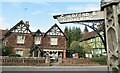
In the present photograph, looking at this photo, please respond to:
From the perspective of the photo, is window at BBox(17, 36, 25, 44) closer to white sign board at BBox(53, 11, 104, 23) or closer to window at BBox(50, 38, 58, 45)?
window at BBox(50, 38, 58, 45)

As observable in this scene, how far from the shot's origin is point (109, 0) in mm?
3135

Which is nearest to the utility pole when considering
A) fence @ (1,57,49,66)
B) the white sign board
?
the white sign board

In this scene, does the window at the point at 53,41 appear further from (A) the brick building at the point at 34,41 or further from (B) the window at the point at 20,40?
(B) the window at the point at 20,40

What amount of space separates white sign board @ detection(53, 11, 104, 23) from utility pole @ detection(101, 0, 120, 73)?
0.44 ft

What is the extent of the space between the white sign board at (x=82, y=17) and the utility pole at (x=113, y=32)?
13 centimetres

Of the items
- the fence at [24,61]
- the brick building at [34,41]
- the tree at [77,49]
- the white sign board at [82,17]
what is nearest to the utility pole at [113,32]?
the white sign board at [82,17]

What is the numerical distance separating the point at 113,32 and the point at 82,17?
542 mm

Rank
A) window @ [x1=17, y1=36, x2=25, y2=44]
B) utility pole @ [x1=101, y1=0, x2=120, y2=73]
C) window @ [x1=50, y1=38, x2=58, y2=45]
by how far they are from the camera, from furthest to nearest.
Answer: window @ [x1=50, y1=38, x2=58, y2=45] → window @ [x1=17, y1=36, x2=25, y2=44] → utility pole @ [x1=101, y1=0, x2=120, y2=73]

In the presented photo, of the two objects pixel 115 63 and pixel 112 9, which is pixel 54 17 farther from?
pixel 115 63

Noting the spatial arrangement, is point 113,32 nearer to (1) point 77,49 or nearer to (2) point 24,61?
(2) point 24,61

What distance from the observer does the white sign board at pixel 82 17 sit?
3.28m

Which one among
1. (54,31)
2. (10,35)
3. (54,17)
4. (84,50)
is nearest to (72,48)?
(84,50)

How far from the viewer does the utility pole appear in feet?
9.66

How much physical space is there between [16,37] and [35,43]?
3851mm
